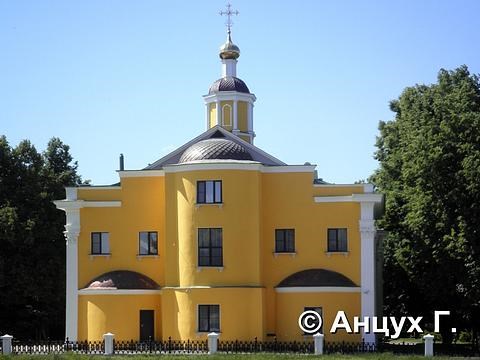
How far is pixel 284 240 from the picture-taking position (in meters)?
45.5

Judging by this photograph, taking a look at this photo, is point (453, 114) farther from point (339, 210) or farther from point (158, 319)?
point (158, 319)

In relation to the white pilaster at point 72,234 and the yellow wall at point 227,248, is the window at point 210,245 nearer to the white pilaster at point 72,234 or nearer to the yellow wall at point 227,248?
the yellow wall at point 227,248

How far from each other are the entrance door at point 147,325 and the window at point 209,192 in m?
5.18

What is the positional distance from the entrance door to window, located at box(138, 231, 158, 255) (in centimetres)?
276

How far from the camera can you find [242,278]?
43875mm

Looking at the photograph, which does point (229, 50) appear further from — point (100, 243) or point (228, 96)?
point (100, 243)

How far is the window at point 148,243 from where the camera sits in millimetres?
46000

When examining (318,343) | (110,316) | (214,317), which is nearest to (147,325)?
(110,316)

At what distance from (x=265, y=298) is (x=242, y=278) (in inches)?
56.6

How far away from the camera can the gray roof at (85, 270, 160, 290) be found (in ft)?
145

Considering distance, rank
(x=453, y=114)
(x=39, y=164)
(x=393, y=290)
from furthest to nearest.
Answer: (x=39, y=164) → (x=393, y=290) → (x=453, y=114)

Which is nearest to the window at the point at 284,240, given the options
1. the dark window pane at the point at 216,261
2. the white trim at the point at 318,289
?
the white trim at the point at 318,289

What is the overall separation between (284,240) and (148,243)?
19.3ft

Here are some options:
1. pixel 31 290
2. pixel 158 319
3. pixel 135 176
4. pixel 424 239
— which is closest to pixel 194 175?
pixel 135 176
